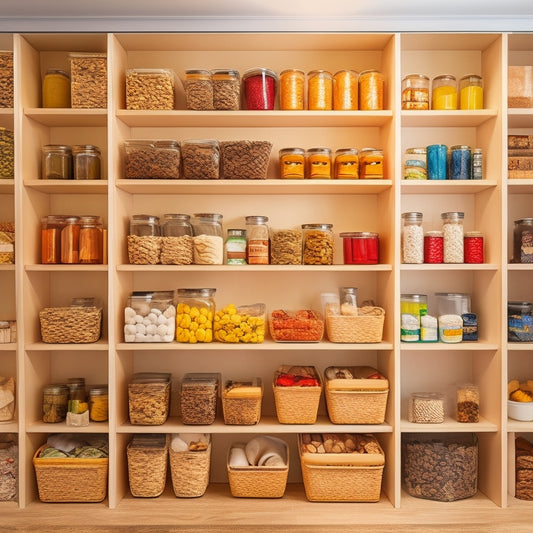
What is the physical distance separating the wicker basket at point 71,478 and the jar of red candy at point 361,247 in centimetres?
161

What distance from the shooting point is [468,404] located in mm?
2959

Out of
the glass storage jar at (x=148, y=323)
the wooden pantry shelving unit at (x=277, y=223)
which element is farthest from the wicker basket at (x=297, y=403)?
the glass storage jar at (x=148, y=323)

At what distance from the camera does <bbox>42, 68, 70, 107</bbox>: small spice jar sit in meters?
2.98

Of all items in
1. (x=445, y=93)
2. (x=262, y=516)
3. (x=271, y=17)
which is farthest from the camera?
(x=445, y=93)

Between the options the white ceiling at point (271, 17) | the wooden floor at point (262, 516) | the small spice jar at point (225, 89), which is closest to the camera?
the wooden floor at point (262, 516)

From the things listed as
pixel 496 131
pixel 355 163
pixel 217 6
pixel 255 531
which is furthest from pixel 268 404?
pixel 217 6

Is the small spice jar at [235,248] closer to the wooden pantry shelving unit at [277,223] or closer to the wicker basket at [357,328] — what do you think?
the wooden pantry shelving unit at [277,223]

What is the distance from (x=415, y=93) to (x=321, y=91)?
481 mm

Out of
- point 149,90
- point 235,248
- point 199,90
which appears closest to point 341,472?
point 235,248

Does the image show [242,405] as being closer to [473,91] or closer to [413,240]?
[413,240]

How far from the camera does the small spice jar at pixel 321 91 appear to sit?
2.96 m

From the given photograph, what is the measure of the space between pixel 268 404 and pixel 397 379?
0.75 meters

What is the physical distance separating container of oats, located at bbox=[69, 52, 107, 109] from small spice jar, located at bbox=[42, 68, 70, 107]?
0.38 ft

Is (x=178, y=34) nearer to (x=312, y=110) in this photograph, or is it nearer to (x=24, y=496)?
(x=312, y=110)
